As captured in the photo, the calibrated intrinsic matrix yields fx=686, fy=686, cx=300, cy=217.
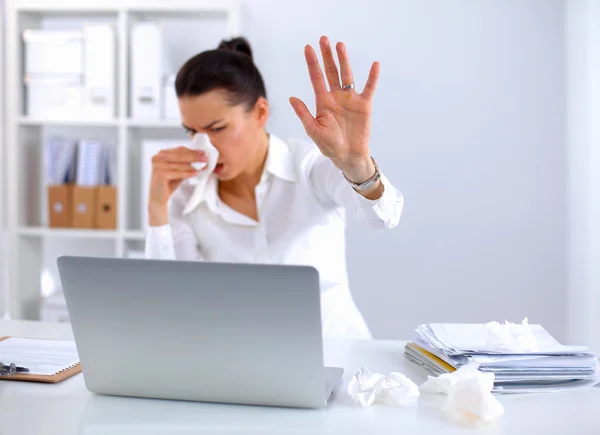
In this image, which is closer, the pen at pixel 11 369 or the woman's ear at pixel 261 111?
the pen at pixel 11 369

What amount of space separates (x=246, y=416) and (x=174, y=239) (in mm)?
1110

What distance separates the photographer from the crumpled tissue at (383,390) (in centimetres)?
95

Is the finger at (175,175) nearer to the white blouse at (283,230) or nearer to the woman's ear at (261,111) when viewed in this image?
the white blouse at (283,230)

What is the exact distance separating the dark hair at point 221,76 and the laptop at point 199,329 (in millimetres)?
1009

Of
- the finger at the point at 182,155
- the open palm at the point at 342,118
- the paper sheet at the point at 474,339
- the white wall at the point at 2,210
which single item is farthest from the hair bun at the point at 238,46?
the white wall at the point at 2,210

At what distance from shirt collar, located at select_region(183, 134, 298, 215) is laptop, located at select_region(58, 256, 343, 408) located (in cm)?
100

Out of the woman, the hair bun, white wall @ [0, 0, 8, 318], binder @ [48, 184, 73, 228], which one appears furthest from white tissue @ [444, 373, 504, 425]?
white wall @ [0, 0, 8, 318]

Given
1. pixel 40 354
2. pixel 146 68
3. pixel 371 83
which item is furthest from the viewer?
pixel 146 68

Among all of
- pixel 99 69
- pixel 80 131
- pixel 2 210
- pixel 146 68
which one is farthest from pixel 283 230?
pixel 2 210

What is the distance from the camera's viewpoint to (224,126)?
6.13 ft

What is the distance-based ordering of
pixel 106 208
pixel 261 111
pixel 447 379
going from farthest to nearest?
pixel 106 208
pixel 261 111
pixel 447 379

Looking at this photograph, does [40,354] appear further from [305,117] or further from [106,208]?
[106,208]

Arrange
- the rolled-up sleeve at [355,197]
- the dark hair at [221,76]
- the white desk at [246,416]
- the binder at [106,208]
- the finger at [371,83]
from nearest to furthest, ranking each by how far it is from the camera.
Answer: the white desk at [246,416], the finger at [371,83], the rolled-up sleeve at [355,197], the dark hair at [221,76], the binder at [106,208]

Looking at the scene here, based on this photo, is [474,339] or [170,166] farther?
[170,166]
